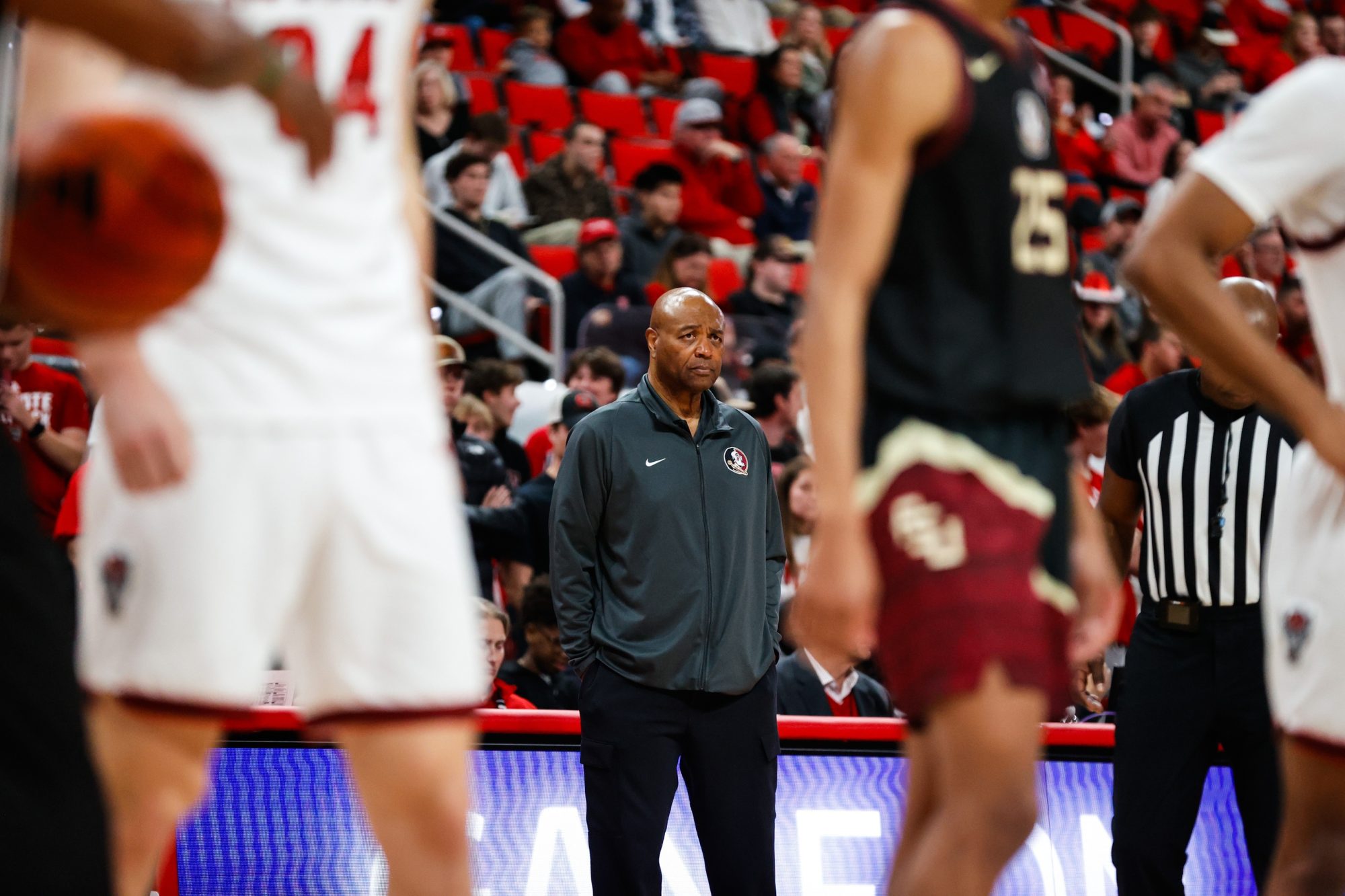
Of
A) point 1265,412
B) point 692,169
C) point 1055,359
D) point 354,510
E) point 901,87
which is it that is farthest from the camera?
point 692,169

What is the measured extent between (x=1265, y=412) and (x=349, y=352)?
149 inches

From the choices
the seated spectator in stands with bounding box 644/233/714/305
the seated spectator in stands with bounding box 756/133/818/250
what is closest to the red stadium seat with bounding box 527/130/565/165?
the seated spectator in stands with bounding box 756/133/818/250

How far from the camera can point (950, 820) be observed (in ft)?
8.62

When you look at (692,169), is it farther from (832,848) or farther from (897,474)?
(897,474)

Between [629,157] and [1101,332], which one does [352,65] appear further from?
[629,157]

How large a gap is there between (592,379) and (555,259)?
3.16 meters

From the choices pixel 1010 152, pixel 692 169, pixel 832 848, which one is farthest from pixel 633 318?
pixel 1010 152

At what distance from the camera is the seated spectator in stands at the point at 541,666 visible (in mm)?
7375

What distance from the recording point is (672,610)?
18.6ft

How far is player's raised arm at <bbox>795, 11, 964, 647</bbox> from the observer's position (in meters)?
2.63

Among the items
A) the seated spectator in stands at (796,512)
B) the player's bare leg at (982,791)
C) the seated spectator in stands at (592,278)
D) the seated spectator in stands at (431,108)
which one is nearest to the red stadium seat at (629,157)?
the seated spectator in stands at (431,108)

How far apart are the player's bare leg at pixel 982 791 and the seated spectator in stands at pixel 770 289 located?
8.83 m

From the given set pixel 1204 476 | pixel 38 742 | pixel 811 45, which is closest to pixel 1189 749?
pixel 1204 476

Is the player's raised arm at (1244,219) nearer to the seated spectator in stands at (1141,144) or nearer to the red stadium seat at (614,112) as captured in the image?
the red stadium seat at (614,112)
